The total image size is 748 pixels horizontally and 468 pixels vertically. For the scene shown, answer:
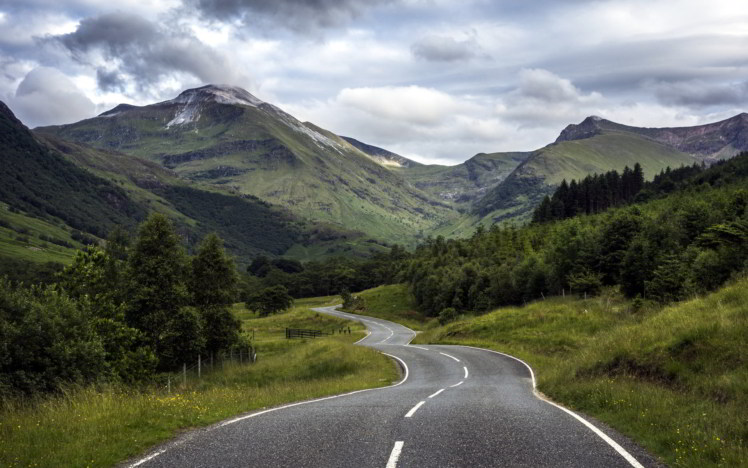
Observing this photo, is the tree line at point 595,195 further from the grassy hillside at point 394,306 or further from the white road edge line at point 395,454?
the white road edge line at point 395,454

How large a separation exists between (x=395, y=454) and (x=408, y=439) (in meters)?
1.07

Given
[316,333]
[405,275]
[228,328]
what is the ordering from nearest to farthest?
[228,328], [316,333], [405,275]

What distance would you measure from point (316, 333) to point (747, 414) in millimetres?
70549

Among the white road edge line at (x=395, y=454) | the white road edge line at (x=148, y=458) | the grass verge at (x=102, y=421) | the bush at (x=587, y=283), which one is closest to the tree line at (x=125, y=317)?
the grass verge at (x=102, y=421)

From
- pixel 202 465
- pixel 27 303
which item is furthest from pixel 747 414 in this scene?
pixel 27 303

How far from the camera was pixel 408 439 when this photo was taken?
30.4 ft

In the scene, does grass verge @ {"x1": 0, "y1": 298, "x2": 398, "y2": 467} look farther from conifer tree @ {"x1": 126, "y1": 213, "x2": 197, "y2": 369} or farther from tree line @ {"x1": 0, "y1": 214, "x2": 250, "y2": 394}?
conifer tree @ {"x1": 126, "y1": 213, "x2": 197, "y2": 369}

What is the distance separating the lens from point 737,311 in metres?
14.3

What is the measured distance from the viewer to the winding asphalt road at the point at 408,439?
805 centimetres

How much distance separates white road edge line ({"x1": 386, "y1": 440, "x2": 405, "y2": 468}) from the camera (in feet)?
25.2

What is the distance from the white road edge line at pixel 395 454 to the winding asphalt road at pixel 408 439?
0.02 metres

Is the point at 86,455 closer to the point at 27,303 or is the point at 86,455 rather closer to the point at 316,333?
the point at 27,303

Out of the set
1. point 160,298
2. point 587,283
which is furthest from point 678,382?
point 587,283

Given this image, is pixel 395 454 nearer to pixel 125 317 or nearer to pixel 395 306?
pixel 125 317
